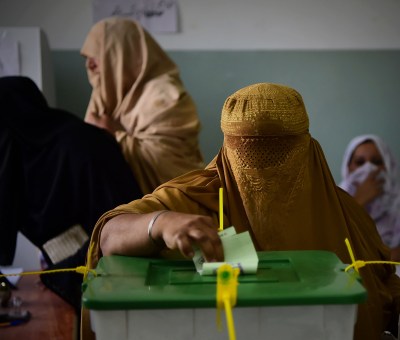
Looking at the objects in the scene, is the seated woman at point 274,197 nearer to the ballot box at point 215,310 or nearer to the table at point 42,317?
the ballot box at point 215,310

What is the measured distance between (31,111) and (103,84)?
0.84m

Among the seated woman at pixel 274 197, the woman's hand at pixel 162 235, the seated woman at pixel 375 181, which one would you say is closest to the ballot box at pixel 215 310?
the woman's hand at pixel 162 235

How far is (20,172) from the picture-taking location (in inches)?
92.4

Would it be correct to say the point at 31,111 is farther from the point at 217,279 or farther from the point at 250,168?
the point at 217,279

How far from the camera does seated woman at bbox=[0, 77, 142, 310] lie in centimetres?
230

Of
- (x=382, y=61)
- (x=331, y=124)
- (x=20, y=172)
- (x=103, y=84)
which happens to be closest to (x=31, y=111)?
(x=20, y=172)

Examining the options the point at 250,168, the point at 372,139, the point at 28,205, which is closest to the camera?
the point at 250,168

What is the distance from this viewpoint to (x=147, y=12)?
378 cm

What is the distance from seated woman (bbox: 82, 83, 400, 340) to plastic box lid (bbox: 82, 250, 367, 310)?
0.67 feet

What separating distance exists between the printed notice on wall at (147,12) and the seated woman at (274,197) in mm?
2578

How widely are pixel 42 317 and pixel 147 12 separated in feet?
7.42

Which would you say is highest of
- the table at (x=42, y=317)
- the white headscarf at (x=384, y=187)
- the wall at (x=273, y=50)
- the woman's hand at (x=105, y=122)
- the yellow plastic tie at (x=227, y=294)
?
the yellow plastic tie at (x=227, y=294)

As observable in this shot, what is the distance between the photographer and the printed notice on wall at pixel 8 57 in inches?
130

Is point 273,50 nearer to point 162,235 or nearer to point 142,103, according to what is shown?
point 142,103
